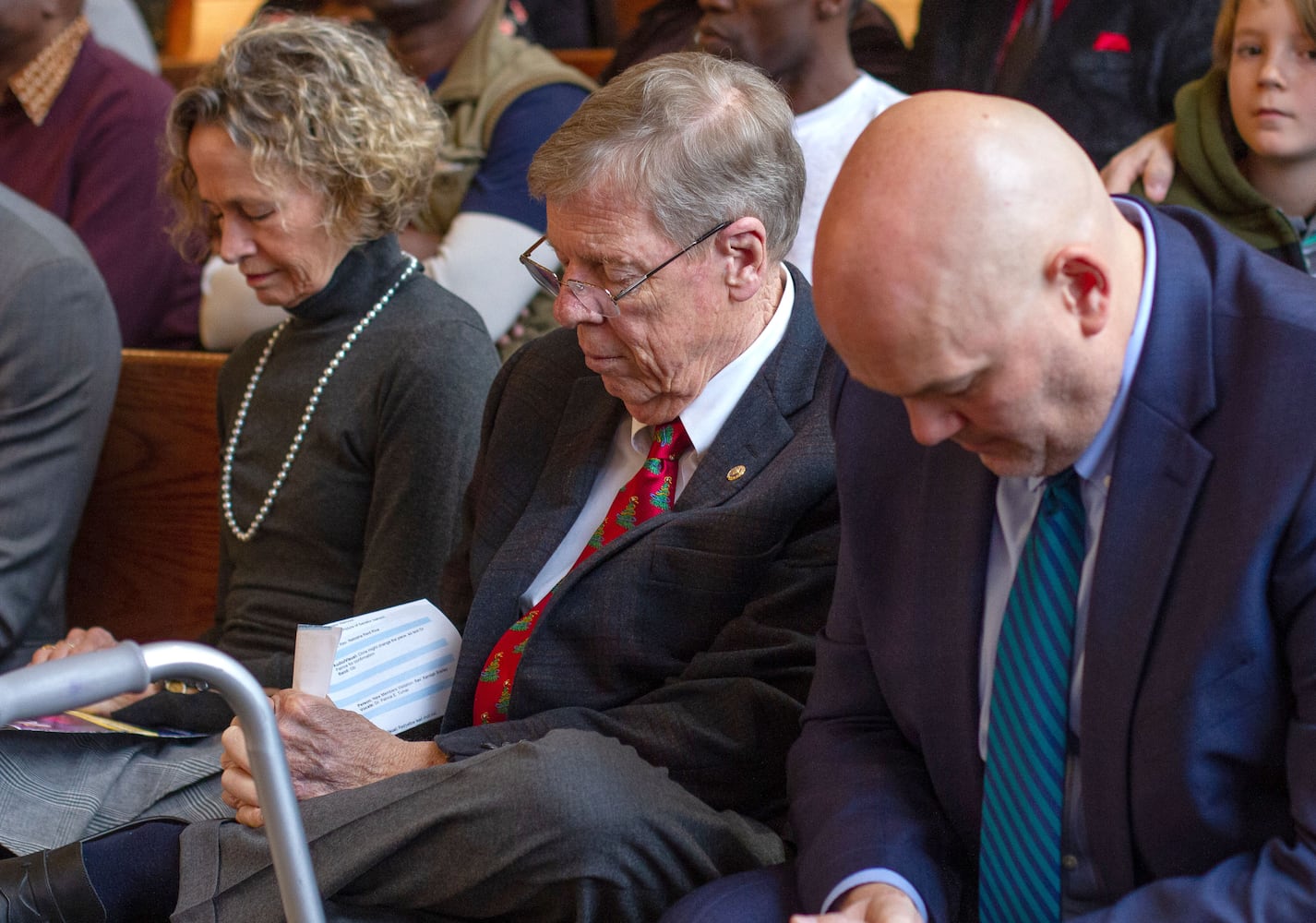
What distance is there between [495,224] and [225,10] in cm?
308

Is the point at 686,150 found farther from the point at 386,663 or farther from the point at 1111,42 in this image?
the point at 1111,42

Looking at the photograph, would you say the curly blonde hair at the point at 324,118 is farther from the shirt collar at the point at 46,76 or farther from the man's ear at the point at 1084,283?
the man's ear at the point at 1084,283

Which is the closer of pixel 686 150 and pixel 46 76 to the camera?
pixel 686 150

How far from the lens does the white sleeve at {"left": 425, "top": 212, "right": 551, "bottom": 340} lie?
2545 mm

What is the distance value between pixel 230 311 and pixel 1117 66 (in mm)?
1594

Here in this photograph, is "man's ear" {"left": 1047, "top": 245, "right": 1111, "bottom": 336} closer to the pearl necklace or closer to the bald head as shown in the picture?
the bald head

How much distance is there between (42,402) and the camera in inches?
88.0

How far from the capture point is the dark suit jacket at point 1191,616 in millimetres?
1078

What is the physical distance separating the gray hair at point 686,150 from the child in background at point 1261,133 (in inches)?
30.0

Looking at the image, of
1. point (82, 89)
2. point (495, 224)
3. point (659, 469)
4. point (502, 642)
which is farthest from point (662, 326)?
point (82, 89)

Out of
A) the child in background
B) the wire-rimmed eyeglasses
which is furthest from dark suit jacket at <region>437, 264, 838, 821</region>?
the child in background

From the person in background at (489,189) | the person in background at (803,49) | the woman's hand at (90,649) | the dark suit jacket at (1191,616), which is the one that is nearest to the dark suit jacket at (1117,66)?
the person in background at (803,49)

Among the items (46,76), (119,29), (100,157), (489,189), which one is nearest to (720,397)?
(489,189)

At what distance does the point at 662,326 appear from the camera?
5.27ft
